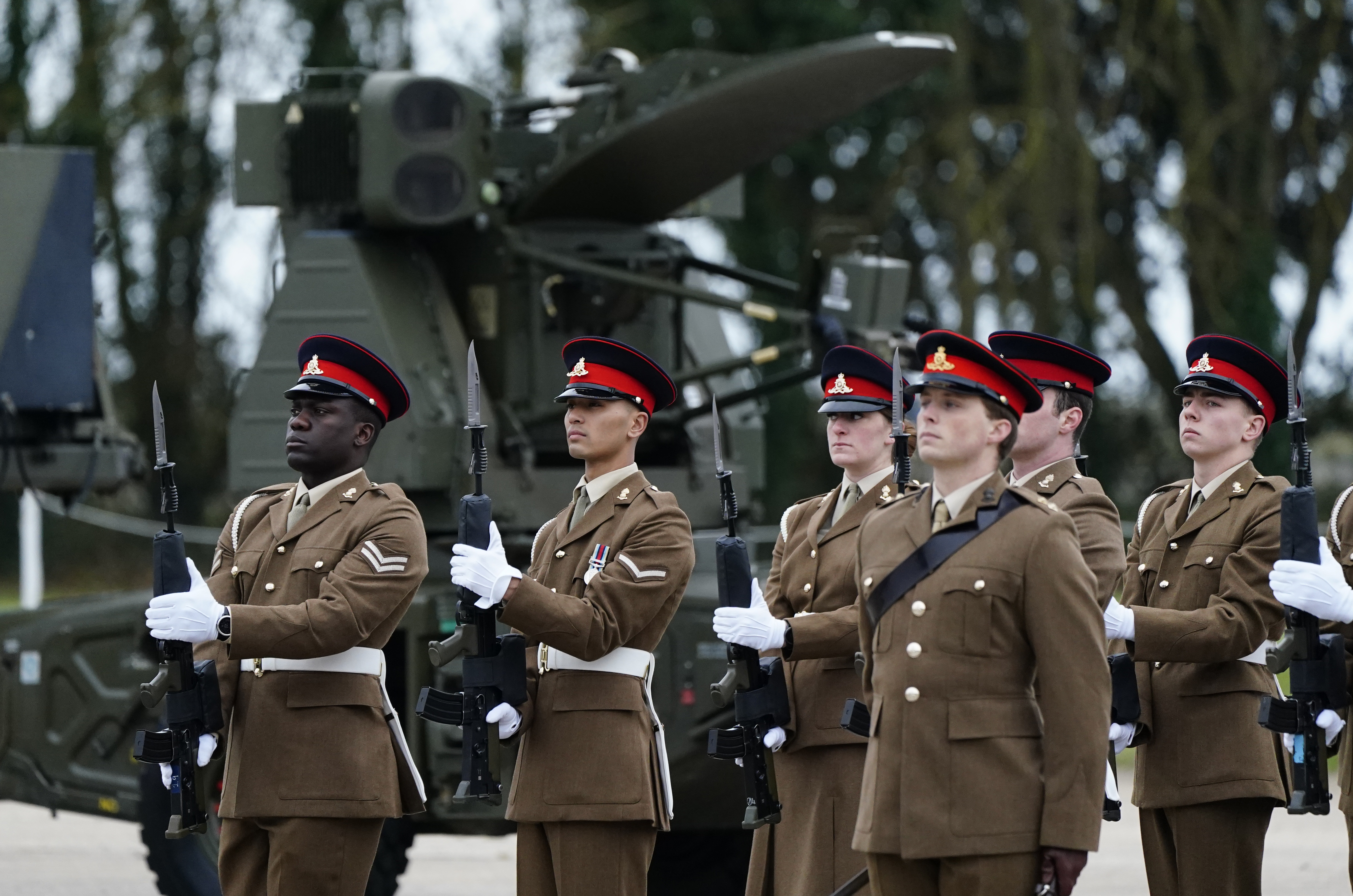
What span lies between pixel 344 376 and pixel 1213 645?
221 centimetres

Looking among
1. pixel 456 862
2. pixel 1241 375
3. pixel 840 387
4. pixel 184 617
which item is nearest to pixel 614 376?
pixel 840 387

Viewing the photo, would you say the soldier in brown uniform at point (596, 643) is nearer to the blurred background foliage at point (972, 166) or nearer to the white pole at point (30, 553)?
the white pole at point (30, 553)

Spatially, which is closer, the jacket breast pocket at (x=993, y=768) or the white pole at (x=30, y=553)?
the jacket breast pocket at (x=993, y=768)

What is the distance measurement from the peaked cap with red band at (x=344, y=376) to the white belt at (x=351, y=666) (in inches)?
24.4

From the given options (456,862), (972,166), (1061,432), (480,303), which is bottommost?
(456,862)

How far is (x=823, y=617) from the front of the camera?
18.0ft

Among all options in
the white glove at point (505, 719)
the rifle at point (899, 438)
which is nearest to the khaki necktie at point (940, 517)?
the rifle at point (899, 438)

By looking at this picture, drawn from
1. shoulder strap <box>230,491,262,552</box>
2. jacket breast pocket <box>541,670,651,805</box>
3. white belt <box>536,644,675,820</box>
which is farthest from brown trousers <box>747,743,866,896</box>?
shoulder strap <box>230,491,262,552</box>

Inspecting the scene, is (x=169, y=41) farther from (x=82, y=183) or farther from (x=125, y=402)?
(x=82, y=183)

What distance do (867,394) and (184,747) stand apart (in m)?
1.93

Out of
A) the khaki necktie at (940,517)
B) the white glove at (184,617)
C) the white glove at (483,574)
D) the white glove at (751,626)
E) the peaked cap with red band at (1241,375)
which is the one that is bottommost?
the white glove at (751,626)

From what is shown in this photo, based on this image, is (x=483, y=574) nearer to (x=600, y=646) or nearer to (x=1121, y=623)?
(x=600, y=646)

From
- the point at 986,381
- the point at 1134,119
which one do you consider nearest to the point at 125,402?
the point at 1134,119

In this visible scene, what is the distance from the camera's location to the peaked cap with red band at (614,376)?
552 centimetres
